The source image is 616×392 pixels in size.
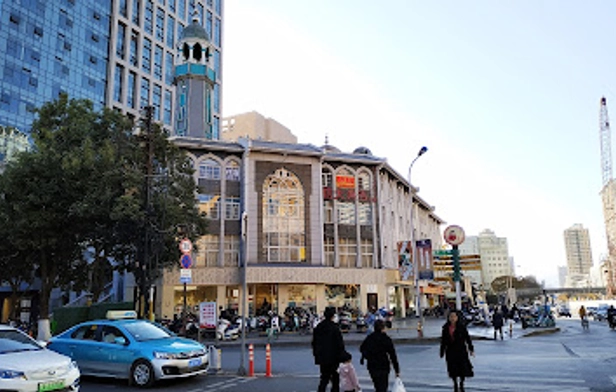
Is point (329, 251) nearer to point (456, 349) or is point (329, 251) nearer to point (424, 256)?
point (424, 256)

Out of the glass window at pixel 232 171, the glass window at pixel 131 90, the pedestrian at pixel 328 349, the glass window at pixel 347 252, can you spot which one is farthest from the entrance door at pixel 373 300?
the glass window at pixel 131 90

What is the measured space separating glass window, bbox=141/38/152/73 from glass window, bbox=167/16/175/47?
13.8ft

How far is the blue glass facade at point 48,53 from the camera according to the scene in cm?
5209

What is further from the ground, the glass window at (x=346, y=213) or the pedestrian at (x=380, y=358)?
the glass window at (x=346, y=213)

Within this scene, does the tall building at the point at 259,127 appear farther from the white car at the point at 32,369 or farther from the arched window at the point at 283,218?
the white car at the point at 32,369

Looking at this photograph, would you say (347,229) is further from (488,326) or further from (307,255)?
(488,326)

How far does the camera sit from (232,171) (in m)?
39.7

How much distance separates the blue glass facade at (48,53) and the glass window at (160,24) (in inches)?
328

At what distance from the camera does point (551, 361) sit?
1408cm

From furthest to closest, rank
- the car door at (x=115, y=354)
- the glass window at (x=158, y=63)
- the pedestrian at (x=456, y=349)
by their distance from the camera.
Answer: the glass window at (x=158, y=63) < the car door at (x=115, y=354) < the pedestrian at (x=456, y=349)

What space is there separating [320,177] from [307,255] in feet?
21.3

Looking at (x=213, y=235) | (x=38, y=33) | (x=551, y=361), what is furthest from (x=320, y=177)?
(x=38, y=33)

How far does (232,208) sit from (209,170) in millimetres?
3452

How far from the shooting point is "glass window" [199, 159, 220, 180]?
38.9 m
